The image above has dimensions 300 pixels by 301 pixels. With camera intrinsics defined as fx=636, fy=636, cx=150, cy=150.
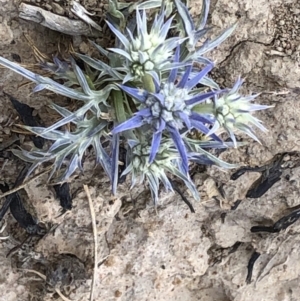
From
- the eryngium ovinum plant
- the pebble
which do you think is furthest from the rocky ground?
the eryngium ovinum plant

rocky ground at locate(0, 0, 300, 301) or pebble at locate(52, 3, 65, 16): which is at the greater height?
pebble at locate(52, 3, 65, 16)

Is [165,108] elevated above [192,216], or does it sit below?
above

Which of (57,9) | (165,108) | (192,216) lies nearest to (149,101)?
(165,108)

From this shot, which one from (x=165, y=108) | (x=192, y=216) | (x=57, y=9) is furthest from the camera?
(x=192, y=216)

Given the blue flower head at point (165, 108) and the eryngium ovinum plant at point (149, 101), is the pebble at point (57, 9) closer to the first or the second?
the eryngium ovinum plant at point (149, 101)

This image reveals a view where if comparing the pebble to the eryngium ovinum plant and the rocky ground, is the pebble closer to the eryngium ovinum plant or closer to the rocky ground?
the rocky ground

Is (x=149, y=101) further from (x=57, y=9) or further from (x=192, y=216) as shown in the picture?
(x=192, y=216)
